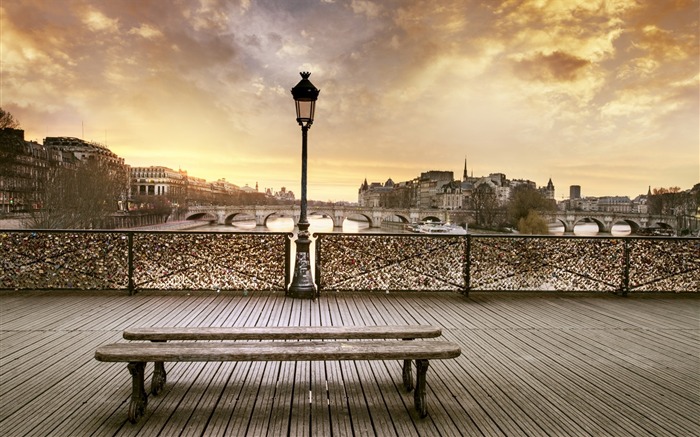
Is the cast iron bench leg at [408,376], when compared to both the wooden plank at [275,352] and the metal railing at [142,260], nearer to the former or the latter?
the wooden plank at [275,352]

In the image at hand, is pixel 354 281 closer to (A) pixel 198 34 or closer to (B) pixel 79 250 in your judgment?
(B) pixel 79 250

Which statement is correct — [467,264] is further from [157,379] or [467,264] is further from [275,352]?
[157,379]

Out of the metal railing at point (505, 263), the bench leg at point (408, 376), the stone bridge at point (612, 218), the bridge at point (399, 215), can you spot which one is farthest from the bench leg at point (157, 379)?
the stone bridge at point (612, 218)

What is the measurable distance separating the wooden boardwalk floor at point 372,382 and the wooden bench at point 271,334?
0.20 m

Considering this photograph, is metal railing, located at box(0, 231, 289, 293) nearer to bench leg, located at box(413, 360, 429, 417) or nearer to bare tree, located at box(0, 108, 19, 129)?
bench leg, located at box(413, 360, 429, 417)

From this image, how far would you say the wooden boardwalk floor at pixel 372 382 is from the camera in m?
2.72

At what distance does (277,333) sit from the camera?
3.20 meters

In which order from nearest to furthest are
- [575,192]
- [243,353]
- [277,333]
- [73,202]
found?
[243,353], [277,333], [73,202], [575,192]

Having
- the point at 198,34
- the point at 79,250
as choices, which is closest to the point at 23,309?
the point at 79,250

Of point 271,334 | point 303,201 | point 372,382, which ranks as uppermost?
point 303,201

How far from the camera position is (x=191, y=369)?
141 inches

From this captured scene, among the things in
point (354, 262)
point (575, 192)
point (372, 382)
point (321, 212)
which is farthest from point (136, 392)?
point (575, 192)

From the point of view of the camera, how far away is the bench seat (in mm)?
2586

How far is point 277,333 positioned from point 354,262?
12.6 ft
